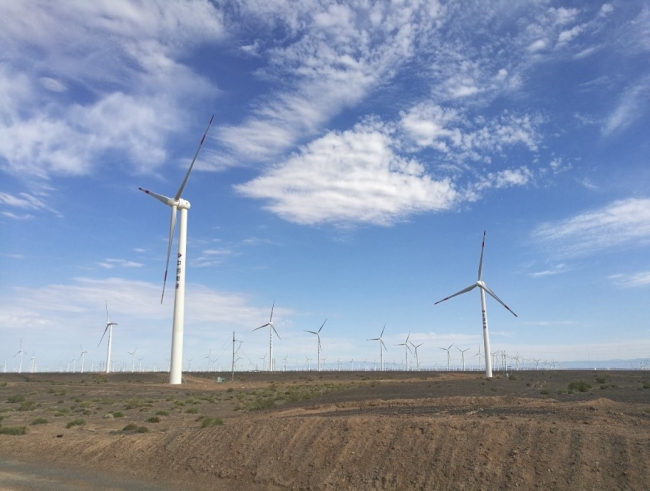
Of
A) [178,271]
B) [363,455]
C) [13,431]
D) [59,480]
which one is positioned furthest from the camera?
[178,271]

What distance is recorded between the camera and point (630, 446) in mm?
15281

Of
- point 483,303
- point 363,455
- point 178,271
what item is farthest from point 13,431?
point 483,303

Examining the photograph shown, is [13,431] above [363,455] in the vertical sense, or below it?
below

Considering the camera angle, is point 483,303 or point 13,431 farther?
point 483,303

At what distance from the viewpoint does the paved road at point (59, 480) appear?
20.0 m

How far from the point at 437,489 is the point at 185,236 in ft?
220

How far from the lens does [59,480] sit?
849 inches

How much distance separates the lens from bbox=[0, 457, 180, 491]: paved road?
20039mm

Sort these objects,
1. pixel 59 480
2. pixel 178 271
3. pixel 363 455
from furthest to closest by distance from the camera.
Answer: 1. pixel 178 271
2. pixel 59 480
3. pixel 363 455

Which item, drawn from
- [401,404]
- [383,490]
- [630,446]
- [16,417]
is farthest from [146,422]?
[630,446]

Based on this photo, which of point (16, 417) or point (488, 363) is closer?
point (16, 417)

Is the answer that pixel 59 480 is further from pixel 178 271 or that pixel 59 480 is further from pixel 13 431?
pixel 178 271

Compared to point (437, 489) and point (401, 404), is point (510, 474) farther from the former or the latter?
point (401, 404)

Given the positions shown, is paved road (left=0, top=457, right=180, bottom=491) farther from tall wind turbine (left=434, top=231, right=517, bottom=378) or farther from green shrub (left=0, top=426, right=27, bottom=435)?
tall wind turbine (left=434, top=231, right=517, bottom=378)
